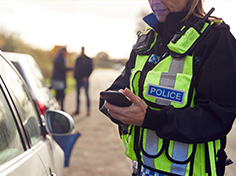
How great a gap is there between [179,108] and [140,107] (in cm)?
21

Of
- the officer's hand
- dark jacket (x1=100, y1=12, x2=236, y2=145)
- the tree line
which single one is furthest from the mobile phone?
the tree line

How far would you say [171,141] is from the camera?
1.28 m

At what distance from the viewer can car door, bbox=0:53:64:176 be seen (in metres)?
1.19

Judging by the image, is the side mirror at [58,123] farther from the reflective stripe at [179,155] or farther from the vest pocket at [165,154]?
the reflective stripe at [179,155]

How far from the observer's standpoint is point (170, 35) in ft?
4.66

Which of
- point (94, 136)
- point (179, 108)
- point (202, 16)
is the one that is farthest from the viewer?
point (94, 136)

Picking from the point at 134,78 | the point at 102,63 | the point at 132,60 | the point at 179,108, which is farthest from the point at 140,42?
the point at 102,63

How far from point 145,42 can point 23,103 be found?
93 centimetres

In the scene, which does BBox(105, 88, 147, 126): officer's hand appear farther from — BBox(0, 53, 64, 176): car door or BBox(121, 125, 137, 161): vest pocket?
BBox(0, 53, 64, 176): car door

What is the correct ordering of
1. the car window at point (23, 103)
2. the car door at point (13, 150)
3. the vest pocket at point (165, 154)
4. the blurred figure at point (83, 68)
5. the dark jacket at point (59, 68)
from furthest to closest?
the blurred figure at point (83, 68), the dark jacket at point (59, 68), the car window at point (23, 103), the vest pocket at point (165, 154), the car door at point (13, 150)

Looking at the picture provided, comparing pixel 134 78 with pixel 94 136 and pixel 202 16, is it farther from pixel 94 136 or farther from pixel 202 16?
pixel 94 136

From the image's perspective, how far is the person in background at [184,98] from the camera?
1.14m

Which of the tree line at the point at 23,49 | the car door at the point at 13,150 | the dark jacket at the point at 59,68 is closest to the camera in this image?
the car door at the point at 13,150

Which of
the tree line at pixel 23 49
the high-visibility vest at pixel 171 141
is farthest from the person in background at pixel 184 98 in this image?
the tree line at pixel 23 49
